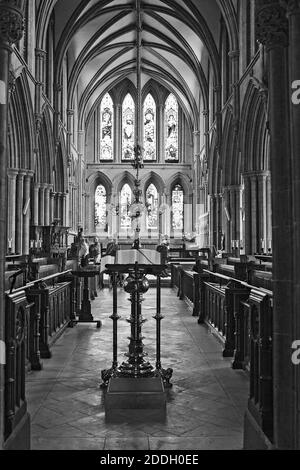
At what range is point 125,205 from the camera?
96.1ft

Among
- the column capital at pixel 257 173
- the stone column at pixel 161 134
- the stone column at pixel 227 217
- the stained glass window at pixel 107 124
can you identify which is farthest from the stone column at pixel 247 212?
the stained glass window at pixel 107 124

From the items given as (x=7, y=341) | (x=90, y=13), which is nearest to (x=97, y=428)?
(x=7, y=341)

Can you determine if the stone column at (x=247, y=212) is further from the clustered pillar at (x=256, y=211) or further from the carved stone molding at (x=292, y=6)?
the carved stone molding at (x=292, y=6)

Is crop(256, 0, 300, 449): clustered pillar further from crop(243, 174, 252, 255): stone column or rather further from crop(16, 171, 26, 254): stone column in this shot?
crop(16, 171, 26, 254): stone column

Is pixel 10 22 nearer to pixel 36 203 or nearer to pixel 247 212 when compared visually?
pixel 247 212

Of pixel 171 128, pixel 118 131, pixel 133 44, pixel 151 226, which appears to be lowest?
pixel 151 226

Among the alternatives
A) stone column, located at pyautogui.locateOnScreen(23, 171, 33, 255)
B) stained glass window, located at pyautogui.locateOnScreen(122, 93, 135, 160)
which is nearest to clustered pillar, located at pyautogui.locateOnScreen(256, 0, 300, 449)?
stone column, located at pyautogui.locateOnScreen(23, 171, 33, 255)

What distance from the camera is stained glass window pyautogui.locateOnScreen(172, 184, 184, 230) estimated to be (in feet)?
96.1

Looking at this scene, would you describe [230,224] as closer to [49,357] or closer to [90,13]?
[90,13]

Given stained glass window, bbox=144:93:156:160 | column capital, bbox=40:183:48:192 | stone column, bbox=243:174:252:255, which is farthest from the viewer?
stained glass window, bbox=144:93:156:160

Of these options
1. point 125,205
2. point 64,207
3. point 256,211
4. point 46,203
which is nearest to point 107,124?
point 125,205

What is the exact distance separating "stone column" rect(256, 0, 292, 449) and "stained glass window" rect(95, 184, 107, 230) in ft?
85.5

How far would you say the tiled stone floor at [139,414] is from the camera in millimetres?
3658

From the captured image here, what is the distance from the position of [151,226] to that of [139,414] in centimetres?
2506
